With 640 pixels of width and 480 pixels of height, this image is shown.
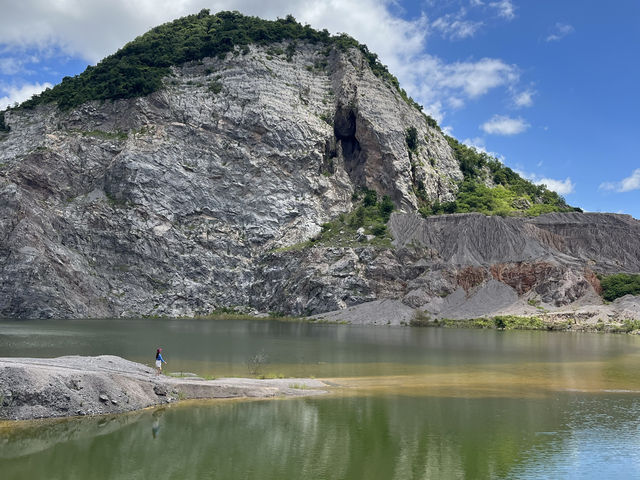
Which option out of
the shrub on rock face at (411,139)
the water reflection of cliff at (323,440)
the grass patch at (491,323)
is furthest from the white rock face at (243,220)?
the water reflection of cliff at (323,440)

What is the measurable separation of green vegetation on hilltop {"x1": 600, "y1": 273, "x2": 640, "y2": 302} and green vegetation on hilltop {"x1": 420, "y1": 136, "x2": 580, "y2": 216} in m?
29.7

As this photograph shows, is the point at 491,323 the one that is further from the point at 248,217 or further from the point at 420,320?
the point at 248,217

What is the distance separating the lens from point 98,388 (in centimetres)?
2956

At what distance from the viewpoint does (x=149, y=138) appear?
134m

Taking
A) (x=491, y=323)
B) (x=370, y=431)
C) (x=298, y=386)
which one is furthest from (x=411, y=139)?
(x=370, y=431)

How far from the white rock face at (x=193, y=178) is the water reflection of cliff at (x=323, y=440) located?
88.4 m

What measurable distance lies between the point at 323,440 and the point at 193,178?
115m

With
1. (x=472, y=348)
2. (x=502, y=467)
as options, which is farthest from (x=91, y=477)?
(x=472, y=348)

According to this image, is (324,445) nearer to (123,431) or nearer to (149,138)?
(123,431)

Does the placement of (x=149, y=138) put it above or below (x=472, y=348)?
above

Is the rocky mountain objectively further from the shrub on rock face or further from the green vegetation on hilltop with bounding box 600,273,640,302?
the green vegetation on hilltop with bounding box 600,273,640,302

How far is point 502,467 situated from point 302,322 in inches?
3693

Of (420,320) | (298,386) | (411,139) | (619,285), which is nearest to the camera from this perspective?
(298,386)

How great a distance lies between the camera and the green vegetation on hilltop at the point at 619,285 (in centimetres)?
11081
